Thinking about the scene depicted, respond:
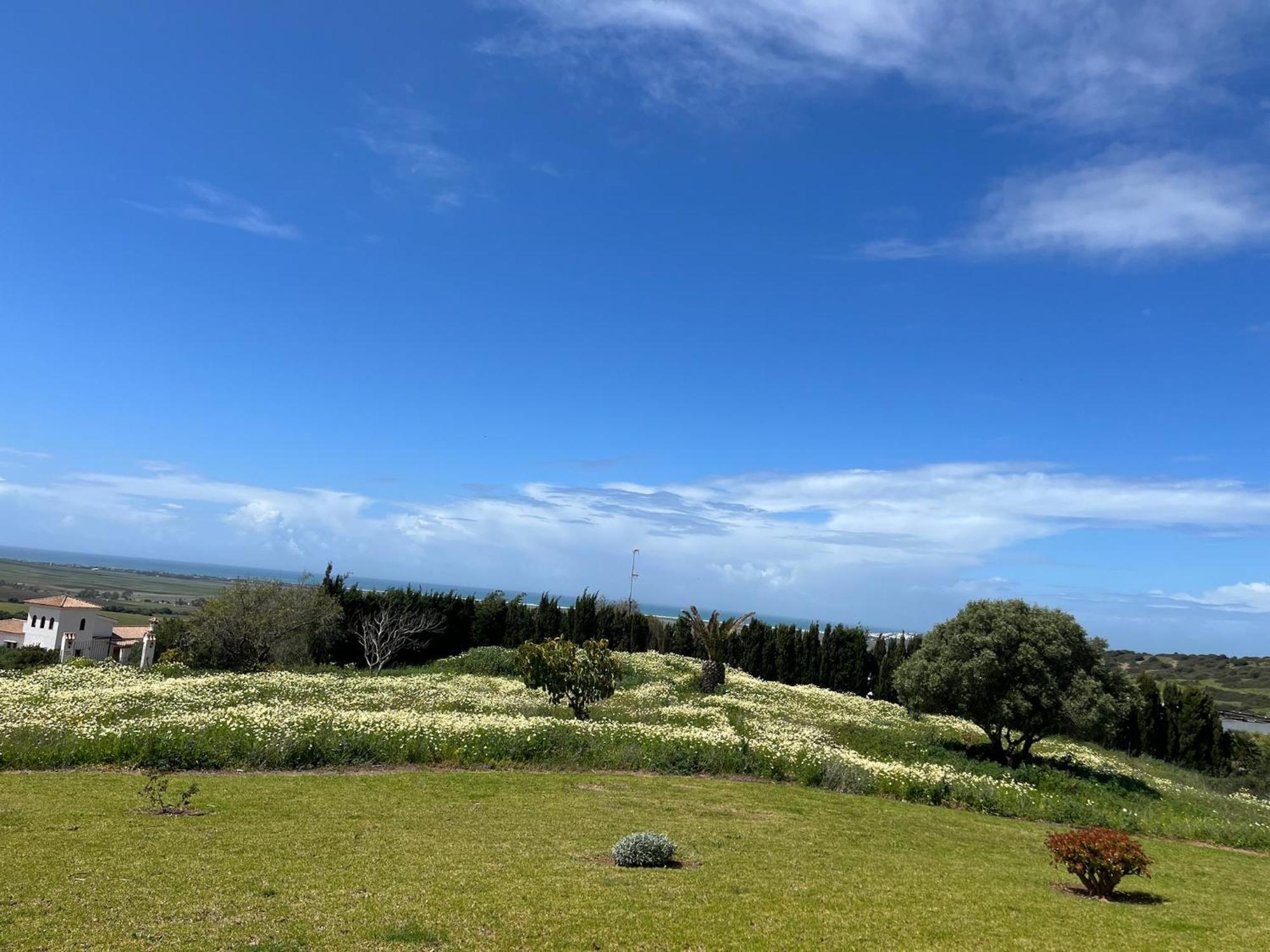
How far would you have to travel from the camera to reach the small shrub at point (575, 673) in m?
23.0

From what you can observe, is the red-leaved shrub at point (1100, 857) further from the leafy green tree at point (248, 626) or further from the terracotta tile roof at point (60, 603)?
the terracotta tile roof at point (60, 603)

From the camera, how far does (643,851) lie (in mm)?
9406

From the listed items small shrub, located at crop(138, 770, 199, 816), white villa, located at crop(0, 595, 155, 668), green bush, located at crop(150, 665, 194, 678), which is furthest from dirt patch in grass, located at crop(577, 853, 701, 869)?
white villa, located at crop(0, 595, 155, 668)

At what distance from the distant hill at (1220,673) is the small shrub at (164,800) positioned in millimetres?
74620

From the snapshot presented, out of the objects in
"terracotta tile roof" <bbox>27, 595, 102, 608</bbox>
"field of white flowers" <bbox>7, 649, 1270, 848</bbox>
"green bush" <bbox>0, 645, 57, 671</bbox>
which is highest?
"field of white flowers" <bbox>7, 649, 1270, 848</bbox>

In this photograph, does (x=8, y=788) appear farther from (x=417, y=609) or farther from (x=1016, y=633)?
(x=417, y=609)

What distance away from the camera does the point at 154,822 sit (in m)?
10.4

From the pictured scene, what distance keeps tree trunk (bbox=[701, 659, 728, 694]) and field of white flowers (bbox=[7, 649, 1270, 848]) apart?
6079 millimetres

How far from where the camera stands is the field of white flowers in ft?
51.0

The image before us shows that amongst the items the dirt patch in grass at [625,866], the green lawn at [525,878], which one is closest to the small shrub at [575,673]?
the green lawn at [525,878]

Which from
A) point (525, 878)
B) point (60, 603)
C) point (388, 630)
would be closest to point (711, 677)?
point (388, 630)

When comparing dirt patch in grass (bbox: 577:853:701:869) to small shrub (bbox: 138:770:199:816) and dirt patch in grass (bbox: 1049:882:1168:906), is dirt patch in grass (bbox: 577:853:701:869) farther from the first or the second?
small shrub (bbox: 138:770:199:816)

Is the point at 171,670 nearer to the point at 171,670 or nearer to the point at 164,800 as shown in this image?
the point at 171,670

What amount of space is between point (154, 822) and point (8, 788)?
3.97m
